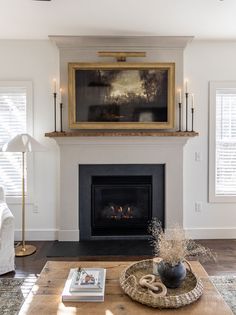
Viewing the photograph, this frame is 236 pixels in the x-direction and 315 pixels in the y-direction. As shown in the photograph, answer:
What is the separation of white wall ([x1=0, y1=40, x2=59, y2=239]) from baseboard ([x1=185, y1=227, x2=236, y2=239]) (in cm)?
191

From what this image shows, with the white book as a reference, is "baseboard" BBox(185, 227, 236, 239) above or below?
below

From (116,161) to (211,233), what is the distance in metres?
1.67

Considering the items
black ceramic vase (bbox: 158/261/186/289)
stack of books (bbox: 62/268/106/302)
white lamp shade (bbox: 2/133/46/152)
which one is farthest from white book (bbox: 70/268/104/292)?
white lamp shade (bbox: 2/133/46/152)

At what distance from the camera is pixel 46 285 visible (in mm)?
2094

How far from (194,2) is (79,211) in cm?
280

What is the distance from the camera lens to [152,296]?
6.10ft

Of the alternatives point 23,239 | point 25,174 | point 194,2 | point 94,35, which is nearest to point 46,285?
point 23,239

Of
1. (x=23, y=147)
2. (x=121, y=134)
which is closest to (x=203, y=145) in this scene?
(x=121, y=134)

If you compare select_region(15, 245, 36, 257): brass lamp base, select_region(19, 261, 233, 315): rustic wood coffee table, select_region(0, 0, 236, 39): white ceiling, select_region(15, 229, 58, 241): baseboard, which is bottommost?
select_region(15, 245, 36, 257): brass lamp base

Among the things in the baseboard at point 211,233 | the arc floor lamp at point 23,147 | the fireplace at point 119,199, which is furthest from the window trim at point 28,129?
the baseboard at point 211,233

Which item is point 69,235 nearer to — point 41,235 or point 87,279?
point 41,235

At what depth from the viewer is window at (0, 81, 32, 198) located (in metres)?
4.22

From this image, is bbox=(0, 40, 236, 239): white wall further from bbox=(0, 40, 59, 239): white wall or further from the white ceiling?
the white ceiling

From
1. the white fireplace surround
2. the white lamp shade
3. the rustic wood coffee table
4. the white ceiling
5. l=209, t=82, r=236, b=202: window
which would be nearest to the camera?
the rustic wood coffee table
